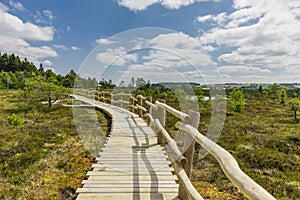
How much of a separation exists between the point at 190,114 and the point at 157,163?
5.54ft

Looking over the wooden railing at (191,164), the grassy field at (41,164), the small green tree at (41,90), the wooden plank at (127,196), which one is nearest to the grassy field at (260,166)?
the wooden plank at (127,196)

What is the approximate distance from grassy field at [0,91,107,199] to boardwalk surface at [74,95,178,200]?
2.71 feet

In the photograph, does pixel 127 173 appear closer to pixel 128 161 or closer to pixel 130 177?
pixel 130 177

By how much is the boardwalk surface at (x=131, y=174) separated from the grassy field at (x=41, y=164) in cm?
83

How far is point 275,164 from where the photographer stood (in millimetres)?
6516

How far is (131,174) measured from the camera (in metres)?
3.80

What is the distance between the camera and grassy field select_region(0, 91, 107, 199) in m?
4.28

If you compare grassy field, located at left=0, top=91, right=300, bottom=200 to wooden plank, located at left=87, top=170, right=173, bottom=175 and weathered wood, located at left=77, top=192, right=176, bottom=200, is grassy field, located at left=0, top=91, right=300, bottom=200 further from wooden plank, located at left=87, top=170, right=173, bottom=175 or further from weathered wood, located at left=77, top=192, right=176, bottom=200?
weathered wood, located at left=77, top=192, right=176, bottom=200

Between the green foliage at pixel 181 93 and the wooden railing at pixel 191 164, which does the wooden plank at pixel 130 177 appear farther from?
the green foliage at pixel 181 93

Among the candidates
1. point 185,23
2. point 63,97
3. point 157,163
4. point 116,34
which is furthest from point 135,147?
point 63,97

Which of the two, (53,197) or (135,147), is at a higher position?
(135,147)

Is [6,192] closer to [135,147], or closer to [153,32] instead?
[135,147]

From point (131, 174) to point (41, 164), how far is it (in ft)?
9.93

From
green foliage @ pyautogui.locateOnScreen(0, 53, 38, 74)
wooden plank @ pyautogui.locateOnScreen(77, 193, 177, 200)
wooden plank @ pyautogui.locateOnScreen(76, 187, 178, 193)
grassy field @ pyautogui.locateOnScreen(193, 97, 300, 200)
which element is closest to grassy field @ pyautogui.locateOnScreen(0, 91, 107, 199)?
wooden plank @ pyautogui.locateOnScreen(76, 187, 178, 193)
